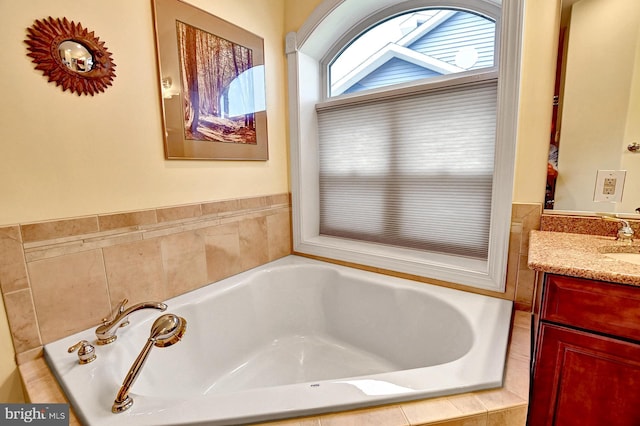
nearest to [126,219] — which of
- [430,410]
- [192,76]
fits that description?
[192,76]

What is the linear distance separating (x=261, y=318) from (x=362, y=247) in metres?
0.81

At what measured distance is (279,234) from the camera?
Answer: 205 centimetres

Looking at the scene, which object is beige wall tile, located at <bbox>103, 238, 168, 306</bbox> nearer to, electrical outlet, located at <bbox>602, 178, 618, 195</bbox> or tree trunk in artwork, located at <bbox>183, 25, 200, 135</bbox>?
tree trunk in artwork, located at <bbox>183, 25, 200, 135</bbox>

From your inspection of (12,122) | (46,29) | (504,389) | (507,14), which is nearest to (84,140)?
(12,122)

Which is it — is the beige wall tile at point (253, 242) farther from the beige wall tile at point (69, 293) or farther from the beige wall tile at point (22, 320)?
the beige wall tile at point (22, 320)

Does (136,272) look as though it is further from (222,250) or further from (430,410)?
(430,410)

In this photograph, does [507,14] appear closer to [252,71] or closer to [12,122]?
[252,71]

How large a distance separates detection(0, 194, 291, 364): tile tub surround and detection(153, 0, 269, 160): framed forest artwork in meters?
0.34

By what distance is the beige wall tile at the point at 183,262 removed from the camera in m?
1.43

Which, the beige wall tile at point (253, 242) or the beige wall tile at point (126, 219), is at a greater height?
the beige wall tile at point (126, 219)

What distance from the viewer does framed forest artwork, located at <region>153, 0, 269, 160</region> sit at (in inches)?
53.6

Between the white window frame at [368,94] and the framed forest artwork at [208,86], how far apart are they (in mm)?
281

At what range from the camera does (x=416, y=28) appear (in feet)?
5.86

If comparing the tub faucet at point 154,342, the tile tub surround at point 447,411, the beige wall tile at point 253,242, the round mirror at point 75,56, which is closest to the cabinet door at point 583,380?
the tile tub surround at point 447,411
